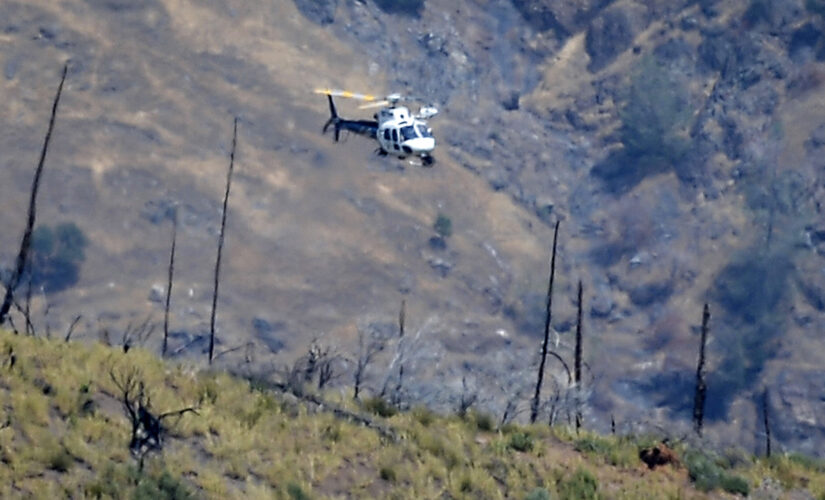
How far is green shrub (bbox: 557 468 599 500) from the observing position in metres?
27.9

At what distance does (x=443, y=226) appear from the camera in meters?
125

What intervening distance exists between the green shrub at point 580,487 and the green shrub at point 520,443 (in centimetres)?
118

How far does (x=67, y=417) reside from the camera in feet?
83.1

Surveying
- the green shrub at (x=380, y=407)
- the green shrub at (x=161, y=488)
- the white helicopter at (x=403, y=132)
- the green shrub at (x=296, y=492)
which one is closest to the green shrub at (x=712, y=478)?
the green shrub at (x=380, y=407)

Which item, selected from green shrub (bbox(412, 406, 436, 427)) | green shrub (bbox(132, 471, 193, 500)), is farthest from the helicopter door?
green shrub (bbox(132, 471, 193, 500))

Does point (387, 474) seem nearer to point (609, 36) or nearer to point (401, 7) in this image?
point (401, 7)

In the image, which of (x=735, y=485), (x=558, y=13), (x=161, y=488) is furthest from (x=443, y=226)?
(x=161, y=488)

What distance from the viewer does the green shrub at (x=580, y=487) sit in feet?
91.4

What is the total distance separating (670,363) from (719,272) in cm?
1248

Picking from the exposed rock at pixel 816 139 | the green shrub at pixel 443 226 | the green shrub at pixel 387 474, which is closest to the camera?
the green shrub at pixel 387 474

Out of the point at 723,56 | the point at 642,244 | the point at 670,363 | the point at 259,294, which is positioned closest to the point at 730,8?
the point at 723,56

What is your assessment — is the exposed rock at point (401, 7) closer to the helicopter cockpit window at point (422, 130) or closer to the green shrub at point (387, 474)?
the helicopter cockpit window at point (422, 130)

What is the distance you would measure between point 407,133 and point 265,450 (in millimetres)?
25888

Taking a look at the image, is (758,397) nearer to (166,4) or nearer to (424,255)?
(424,255)
